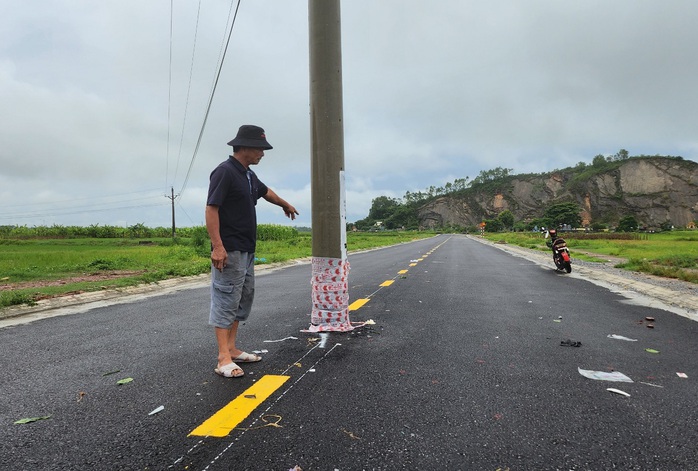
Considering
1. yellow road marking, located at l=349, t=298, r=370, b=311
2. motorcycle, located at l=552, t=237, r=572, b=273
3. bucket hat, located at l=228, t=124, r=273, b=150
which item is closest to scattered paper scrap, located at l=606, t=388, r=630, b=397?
bucket hat, located at l=228, t=124, r=273, b=150

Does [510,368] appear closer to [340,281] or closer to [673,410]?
[673,410]

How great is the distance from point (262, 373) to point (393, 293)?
469 centimetres

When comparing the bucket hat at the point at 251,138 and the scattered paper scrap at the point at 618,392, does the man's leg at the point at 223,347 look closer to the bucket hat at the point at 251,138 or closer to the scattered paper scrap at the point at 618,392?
the bucket hat at the point at 251,138

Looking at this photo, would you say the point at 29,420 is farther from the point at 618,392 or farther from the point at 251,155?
the point at 618,392

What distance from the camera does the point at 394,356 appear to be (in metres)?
3.56

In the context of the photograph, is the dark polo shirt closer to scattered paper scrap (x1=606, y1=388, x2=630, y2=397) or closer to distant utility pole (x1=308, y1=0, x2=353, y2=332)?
distant utility pole (x1=308, y1=0, x2=353, y2=332)

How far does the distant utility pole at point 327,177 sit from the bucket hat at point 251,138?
48.3 inches

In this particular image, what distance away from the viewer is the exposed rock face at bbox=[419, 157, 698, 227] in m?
119

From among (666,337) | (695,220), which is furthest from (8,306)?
(695,220)

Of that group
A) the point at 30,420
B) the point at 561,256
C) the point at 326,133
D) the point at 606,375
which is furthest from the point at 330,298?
the point at 561,256

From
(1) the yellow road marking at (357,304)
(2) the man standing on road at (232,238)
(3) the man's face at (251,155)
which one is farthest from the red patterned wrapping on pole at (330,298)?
(3) the man's face at (251,155)

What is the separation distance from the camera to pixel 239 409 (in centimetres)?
244

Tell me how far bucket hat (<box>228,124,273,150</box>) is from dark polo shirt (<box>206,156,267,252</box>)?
0.51 feet

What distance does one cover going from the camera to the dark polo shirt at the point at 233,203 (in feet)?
10.5
